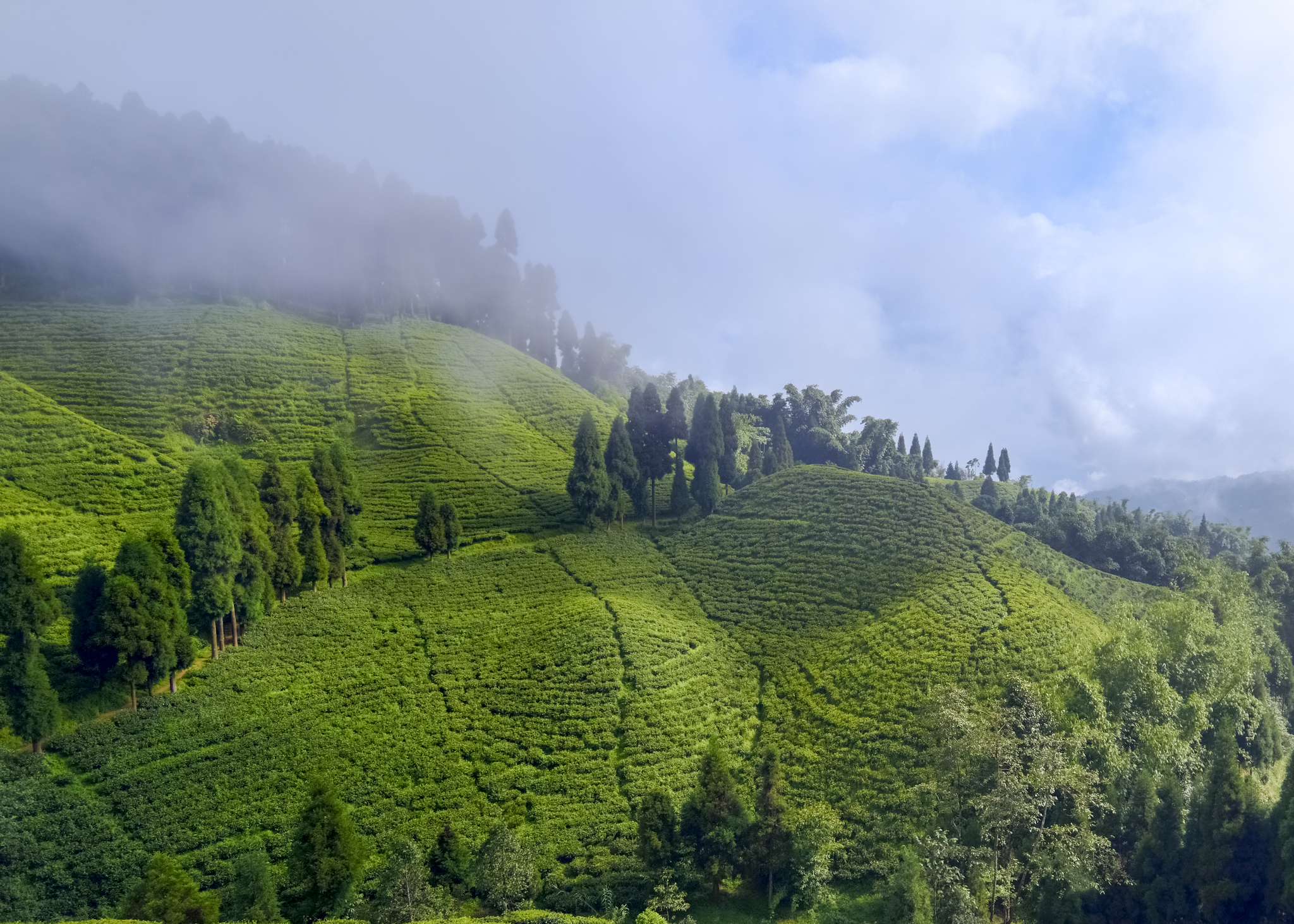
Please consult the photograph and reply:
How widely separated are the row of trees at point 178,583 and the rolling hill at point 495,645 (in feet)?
7.39

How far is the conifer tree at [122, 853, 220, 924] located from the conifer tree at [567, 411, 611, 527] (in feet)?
142

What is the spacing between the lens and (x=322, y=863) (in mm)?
28266

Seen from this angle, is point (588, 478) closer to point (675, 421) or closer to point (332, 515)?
point (675, 421)

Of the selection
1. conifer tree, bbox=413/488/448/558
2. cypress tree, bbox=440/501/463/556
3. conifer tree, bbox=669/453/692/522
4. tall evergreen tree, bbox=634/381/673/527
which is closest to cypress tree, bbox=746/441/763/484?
tall evergreen tree, bbox=634/381/673/527

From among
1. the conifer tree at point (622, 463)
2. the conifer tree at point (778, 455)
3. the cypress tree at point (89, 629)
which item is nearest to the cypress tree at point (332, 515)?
the cypress tree at point (89, 629)

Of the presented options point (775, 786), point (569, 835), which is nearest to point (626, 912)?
point (569, 835)

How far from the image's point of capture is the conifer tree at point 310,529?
168 feet

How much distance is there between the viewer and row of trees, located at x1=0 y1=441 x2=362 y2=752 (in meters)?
33.5

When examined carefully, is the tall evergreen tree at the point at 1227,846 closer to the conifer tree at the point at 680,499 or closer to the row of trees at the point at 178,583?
the conifer tree at the point at 680,499

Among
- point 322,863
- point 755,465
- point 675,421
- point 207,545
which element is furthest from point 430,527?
point 755,465

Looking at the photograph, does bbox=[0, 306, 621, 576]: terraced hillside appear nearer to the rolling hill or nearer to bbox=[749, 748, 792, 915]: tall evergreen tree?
the rolling hill

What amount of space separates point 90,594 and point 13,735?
23.3 feet

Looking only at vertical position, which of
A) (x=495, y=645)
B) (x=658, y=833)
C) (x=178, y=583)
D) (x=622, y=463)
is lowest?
(x=658, y=833)

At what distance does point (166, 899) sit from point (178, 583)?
63.8 ft
